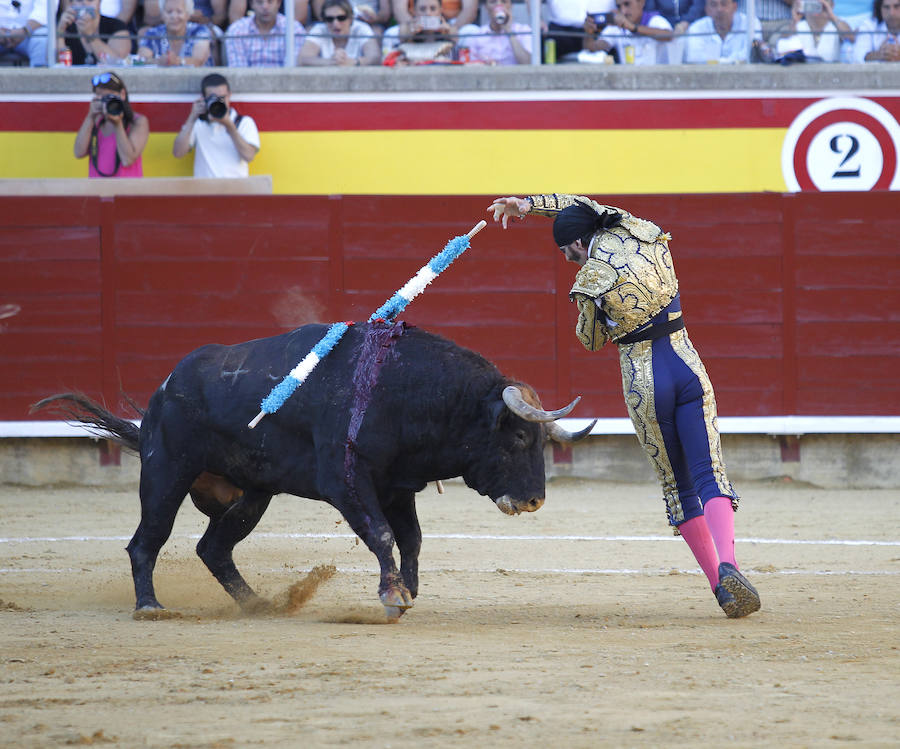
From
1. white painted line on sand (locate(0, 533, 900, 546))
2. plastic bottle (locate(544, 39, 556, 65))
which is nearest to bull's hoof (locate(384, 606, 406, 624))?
white painted line on sand (locate(0, 533, 900, 546))

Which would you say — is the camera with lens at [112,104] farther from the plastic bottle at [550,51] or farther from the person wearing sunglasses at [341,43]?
the plastic bottle at [550,51]

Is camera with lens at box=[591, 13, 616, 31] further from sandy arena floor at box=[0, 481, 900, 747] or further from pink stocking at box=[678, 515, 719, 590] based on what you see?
pink stocking at box=[678, 515, 719, 590]

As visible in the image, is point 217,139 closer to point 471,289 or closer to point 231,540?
point 471,289

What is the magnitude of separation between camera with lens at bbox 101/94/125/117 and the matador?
420cm

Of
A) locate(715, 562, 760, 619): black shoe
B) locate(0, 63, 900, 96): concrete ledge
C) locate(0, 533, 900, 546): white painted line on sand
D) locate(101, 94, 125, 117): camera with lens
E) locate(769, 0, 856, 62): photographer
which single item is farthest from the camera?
locate(769, 0, 856, 62): photographer

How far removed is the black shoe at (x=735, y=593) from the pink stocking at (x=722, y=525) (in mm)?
38

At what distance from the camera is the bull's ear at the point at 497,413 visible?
403 centimetres

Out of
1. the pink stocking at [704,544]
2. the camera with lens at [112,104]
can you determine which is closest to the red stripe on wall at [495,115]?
the camera with lens at [112,104]

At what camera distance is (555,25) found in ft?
26.8

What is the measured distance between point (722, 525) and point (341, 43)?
5040 millimetres

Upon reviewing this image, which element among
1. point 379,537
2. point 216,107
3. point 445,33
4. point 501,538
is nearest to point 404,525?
point 379,537

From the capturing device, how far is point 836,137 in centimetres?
812

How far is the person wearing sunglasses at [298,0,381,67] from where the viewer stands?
808 cm

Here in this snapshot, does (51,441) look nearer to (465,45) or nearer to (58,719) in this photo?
(465,45)
